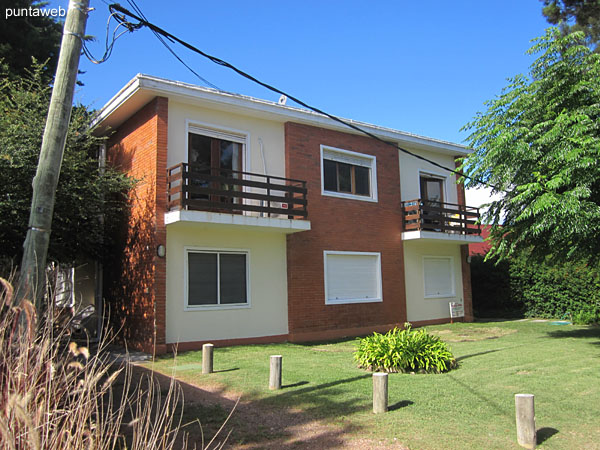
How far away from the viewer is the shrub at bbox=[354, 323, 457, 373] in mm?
8836

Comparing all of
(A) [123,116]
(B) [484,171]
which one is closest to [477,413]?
(B) [484,171]

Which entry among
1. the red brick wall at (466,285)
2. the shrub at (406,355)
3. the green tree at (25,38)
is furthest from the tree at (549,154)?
the green tree at (25,38)

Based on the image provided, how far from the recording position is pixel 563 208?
9828 mm

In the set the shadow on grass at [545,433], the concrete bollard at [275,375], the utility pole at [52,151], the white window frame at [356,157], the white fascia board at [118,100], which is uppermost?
the white fascia board at [118,100]

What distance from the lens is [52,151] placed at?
508 centimetres

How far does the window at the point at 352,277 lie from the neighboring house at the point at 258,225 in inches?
1.8

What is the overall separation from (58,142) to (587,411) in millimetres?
7196

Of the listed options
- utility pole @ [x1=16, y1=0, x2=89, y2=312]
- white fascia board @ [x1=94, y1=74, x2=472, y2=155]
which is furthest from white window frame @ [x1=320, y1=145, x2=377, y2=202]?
utility pole @ [x1=16, y1=0, x2=89, y2=312]

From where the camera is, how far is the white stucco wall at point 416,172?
17844mm

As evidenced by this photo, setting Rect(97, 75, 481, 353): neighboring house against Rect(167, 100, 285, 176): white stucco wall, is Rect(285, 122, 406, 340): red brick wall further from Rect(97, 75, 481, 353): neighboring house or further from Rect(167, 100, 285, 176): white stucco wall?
Rect(167, 100, 285, 176): white stucco wall

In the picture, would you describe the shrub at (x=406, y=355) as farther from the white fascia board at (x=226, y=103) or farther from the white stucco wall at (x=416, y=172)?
the white stucco wall at (x=416, y=172)

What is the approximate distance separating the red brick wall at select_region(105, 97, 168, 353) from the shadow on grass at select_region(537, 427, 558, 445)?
8.43 metres

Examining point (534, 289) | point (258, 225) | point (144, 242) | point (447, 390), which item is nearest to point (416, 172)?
point (534, 289)

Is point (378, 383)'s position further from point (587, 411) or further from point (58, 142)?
point (58, 142)
